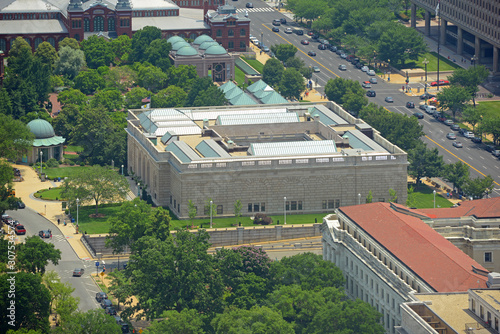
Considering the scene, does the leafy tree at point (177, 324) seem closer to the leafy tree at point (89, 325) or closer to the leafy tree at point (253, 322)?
the leafy tree at point (253, 322)

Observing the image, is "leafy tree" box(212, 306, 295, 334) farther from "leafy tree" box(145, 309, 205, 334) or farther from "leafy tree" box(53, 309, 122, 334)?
"leafy tree" box(53, 309, 122, 334)

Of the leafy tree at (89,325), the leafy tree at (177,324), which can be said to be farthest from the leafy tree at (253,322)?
the leafy tree at (89,325)

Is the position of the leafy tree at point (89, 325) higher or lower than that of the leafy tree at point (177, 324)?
higher

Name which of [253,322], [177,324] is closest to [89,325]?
[177,324]

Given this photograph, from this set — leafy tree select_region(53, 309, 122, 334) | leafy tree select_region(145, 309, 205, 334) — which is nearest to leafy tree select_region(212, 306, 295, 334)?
leafy tree select_region(145, 309, 205, 334)

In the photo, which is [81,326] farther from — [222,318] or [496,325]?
[496,325]

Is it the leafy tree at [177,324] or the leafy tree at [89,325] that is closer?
the leafy tree at [89,325]

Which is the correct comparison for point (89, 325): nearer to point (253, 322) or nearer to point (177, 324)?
point (177, 324)

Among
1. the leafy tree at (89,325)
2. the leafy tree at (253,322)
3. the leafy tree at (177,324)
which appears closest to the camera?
the leafy tree at (89,325)
